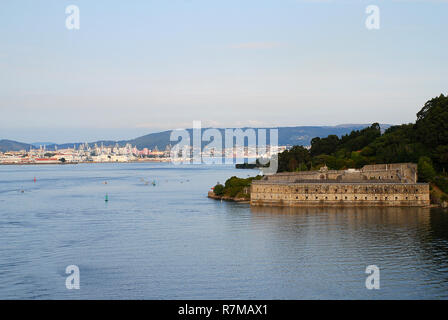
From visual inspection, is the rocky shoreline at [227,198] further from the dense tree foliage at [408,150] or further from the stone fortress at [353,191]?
the dense tree foliage at [408,150]

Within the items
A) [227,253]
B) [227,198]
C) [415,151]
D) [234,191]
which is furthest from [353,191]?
[227,253]

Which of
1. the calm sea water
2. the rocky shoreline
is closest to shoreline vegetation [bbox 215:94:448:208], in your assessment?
the rocky shoreline

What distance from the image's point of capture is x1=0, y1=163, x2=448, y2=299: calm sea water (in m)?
22.1

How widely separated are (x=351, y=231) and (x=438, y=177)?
1797 centimetres

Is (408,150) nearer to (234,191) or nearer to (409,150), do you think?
(409,150)

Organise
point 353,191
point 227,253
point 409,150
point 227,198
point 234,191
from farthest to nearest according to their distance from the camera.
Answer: point 227,198
point 234,191
point 409,150
point 353,191
point 227,253

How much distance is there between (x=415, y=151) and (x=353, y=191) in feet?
37.0

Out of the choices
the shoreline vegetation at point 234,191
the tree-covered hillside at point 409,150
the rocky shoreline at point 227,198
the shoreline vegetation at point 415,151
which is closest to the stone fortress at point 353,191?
the shoreline vegetation at point 415,151

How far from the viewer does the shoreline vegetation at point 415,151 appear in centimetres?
4838

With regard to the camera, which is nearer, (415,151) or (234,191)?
(415,151)

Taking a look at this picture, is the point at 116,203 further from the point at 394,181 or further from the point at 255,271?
the point at 255,271

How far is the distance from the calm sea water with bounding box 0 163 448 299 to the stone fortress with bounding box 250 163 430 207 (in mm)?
1599

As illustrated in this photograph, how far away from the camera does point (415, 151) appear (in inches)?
2103
